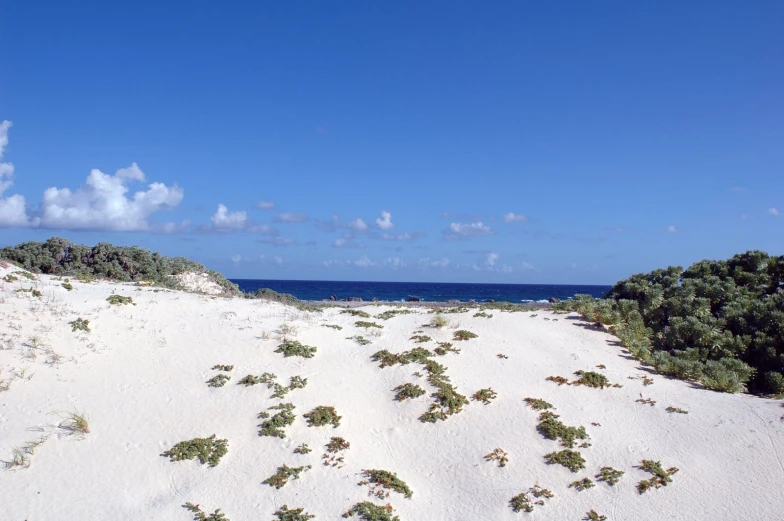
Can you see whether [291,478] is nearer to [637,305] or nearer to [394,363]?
[394,363]

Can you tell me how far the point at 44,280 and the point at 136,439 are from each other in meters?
10.3

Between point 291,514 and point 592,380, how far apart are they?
7404 mm

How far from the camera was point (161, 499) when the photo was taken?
8.30m

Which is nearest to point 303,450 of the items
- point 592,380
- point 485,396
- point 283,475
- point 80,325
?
point 283,475

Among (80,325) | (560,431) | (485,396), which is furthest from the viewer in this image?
(80,325)

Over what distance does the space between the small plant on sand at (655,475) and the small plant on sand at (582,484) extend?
29.8 inches

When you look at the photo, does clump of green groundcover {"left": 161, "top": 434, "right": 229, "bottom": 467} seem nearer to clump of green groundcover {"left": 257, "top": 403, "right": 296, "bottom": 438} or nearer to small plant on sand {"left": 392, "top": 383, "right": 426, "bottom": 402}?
clump of green groundcover {"left": 257, "top": 403, "right": 296, "bottom": 438}

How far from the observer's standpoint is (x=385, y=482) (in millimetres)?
8719

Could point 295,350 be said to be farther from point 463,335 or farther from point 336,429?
point 463,335

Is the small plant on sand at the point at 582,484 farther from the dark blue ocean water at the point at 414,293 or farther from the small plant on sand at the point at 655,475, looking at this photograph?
the dark blue ocean water at the point at 414,293

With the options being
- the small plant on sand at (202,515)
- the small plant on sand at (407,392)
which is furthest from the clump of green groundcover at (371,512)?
the small plant on sand at (407,392)

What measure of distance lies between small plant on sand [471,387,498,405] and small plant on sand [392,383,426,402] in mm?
1124

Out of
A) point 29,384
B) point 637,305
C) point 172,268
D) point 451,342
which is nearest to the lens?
point 29,384

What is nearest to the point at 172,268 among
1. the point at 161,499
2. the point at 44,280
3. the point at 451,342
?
the point at 44,280
